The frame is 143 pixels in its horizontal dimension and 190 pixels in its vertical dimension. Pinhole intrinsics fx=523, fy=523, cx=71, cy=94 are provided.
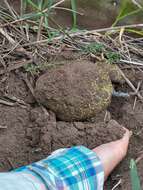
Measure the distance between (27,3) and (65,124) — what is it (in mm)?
667

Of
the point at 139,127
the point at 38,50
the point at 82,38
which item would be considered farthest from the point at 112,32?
the point at 139,127

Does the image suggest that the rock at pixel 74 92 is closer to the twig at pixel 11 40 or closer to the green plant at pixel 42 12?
the twig at pixel 11 40

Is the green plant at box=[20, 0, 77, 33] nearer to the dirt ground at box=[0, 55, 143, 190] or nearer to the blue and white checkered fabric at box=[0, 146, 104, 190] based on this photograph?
the dirt ground at box=[0, 55, 143, 190]

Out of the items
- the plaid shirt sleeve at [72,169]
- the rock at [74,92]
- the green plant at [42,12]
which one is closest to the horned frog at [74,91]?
the rock at [74,92]

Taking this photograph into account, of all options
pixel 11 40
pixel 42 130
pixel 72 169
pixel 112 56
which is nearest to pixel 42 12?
pixel 11 40

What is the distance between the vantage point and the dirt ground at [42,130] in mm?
1884

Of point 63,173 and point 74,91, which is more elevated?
point 74,91

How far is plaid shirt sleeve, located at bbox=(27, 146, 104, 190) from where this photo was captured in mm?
1675

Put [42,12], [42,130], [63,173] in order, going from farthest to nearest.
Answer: [42,12] → [42,130] → [63,173]

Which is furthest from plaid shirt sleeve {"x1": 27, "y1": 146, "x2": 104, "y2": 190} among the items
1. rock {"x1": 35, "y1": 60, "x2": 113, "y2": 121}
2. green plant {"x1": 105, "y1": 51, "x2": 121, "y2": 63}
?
green plant {"x1": 105, "y1": 51, "x2": 121, "y2": 63}

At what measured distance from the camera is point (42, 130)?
6.25ft

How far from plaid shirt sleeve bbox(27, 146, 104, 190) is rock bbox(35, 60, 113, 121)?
160mm

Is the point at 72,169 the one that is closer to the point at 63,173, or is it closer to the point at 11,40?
the point at 63,173

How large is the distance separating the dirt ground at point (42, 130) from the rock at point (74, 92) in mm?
35
